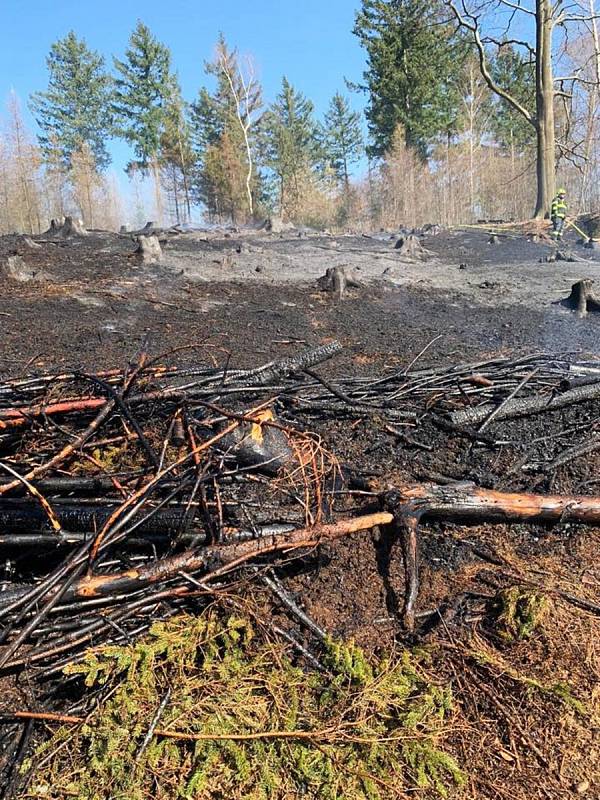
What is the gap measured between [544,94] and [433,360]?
1915 cm

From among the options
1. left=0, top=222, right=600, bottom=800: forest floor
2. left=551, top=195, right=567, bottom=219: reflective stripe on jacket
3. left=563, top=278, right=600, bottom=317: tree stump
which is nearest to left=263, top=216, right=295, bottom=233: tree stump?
left=0, top=222, right=600, bottom=800: forest floor

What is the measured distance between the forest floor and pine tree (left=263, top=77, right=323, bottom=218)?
73.5 ft

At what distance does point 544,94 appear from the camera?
19.8m

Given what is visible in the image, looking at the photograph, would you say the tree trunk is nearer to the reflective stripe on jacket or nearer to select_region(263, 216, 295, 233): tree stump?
the reflective stripe on jacket

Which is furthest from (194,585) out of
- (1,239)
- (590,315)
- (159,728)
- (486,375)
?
(1,239)

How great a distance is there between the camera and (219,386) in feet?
11.0

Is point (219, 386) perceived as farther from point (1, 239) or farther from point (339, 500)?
point (1, 239)

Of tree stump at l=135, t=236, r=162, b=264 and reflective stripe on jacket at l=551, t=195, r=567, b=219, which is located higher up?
reflective stripe on jacket at l=551, t=195, r=567, b=219

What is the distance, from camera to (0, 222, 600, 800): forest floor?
197 cm

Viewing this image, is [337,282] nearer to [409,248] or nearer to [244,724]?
[409,248]

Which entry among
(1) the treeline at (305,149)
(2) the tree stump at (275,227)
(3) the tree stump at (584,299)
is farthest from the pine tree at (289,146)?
(3) the tree stump at (584,299)

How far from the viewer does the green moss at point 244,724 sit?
1.73 meters

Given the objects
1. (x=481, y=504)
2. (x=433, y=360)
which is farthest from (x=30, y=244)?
(x=481, y=504)

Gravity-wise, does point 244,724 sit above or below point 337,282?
below
